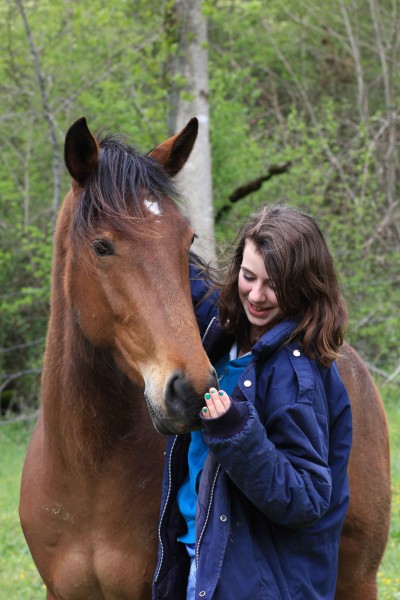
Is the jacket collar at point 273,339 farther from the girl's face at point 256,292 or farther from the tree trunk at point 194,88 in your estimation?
the tree trunk at point 194,88

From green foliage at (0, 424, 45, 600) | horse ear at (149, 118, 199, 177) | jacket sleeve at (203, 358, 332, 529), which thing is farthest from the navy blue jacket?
green foliage at (0, 424, 45, 600)

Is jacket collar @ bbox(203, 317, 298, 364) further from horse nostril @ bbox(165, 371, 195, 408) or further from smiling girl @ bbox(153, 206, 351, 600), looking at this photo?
horse nostril @ bbox(165, 371, 195, 408)

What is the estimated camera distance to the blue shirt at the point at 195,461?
2.55m

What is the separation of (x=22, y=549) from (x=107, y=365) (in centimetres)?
354

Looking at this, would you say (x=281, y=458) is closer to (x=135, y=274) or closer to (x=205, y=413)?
(x=205, y=413)

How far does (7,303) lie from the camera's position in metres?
10.7

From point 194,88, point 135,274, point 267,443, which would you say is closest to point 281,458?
point 267,443

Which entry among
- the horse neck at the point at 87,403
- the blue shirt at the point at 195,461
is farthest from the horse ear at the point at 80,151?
the blue shirt at the point at 195,461

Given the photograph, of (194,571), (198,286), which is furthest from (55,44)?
(194,571)

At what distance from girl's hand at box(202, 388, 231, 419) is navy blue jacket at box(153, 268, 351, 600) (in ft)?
0.06

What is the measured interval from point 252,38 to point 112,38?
15.2ft

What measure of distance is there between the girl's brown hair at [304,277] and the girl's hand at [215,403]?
38cm

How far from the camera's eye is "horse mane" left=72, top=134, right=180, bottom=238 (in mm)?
2488

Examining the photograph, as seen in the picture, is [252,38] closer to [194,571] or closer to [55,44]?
[55,44]
